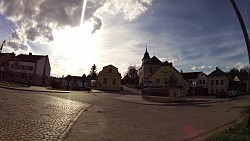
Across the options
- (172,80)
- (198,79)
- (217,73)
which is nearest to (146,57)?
(198,79)

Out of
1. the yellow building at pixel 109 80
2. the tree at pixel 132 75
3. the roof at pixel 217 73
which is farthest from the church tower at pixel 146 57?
the yellow building at pixel 109 80

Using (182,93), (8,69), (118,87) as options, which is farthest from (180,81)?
(8,69)

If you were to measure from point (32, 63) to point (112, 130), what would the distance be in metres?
57.4

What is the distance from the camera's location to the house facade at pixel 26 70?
61.0 meters

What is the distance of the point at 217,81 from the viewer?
7569 cm

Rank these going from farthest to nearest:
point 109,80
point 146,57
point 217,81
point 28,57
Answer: point 146,57 < point 217,81 < point 109,80 < point 28,57

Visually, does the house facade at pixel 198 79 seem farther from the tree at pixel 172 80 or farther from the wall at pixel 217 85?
the tree at pixel 172 80

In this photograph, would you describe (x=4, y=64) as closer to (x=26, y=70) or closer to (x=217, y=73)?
(x=26, y=70)

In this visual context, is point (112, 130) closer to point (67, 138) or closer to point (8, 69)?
point (67, 138)

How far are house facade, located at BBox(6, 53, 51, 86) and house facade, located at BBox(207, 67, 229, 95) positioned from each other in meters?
51.7

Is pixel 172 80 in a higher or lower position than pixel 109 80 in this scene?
higher

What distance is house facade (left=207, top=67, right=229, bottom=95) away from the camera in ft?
243

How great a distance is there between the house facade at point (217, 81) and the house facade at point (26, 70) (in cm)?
5168

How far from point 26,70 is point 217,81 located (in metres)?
56.3
